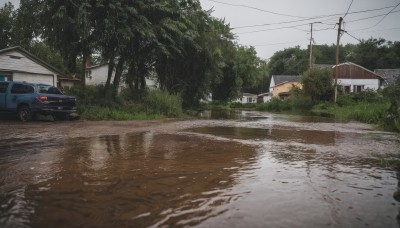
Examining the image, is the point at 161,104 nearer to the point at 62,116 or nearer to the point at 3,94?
the point at 62,116

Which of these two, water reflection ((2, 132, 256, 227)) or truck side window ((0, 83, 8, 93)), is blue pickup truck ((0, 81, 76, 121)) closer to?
truck side window ((0, 83, 8, 93))

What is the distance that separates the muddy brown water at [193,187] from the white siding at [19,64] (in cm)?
1664

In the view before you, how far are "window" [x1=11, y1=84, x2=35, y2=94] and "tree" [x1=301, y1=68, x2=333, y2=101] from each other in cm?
2706

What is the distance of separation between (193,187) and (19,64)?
2209cm

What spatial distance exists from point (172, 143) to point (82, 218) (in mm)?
4911

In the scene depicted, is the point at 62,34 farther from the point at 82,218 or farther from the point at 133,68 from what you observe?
the point at 82,218

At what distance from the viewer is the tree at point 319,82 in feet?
102

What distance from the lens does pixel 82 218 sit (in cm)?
279

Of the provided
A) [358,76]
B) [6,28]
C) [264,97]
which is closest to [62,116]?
[6,28]

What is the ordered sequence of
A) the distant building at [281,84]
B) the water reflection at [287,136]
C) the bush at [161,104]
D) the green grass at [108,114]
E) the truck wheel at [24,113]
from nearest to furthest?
the water reflection at [287,136] < the truck wheel at [24,113] < the green grass at [108,114] < the bush at [161,104] < the distant building at [281,84]

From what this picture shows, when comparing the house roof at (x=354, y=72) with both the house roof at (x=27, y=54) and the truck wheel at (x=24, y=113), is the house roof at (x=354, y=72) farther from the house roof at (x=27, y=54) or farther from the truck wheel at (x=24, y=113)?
the truck wheel at (x=24, y=113)

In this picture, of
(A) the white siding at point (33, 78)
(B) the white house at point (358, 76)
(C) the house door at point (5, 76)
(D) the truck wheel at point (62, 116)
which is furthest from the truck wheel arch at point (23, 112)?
(B) the white house at point (358, 76)

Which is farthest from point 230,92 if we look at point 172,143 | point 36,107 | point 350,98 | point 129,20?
point 172,143

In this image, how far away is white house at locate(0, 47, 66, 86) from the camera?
66.0 feet
